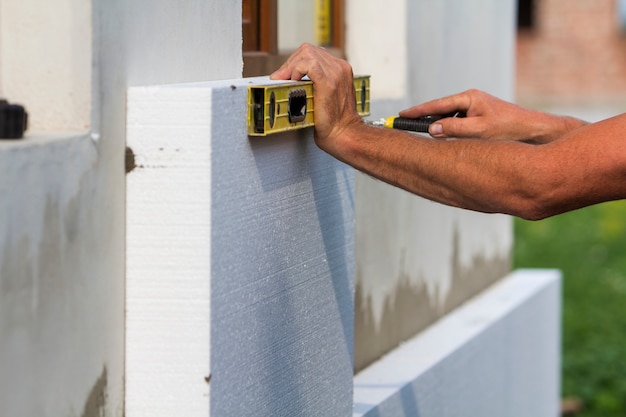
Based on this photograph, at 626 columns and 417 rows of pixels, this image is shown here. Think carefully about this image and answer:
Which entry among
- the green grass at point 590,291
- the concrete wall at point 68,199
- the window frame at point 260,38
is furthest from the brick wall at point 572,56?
the concrete wall at point 68,199

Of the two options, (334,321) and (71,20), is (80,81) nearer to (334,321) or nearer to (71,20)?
(71,20)

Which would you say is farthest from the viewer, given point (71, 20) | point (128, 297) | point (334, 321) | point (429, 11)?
point (429, 11)

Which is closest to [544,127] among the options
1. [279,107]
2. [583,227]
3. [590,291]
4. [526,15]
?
[279,107]

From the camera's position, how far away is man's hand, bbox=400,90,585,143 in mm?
3195

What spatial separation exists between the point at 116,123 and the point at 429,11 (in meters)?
2.46

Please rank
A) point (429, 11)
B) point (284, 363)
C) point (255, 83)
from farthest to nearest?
point (429, 11) < point (284, 363) < point (255, 83)

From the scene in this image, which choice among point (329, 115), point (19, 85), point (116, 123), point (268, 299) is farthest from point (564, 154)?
point (19, 85)

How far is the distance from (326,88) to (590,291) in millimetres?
7534

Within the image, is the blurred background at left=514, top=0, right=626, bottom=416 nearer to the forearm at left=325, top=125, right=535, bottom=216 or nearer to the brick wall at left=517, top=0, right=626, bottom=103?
the brick wall at left=517, top=0, right=626, bottom=103

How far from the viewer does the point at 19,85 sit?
8.17 feet

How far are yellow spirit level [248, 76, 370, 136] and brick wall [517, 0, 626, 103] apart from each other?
1723 cm

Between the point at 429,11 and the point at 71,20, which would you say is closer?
the point at 71,20

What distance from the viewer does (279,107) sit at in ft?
9.04

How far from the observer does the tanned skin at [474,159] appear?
109 inches
